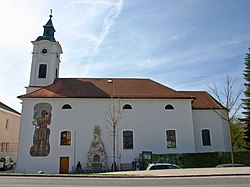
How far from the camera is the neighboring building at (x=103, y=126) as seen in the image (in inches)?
982

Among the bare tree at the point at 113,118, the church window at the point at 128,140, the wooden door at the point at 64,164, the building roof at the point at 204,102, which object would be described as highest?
the building roof at the point at 204,102

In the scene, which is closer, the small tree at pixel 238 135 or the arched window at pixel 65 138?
the arched window at pixel 65 138

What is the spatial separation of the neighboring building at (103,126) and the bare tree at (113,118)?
0.16m

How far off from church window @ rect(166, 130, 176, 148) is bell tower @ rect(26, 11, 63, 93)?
54.5 feet

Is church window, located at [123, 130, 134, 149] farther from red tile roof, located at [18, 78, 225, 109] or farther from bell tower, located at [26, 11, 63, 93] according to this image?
bell tower, located at [26, 11, 63, 93]

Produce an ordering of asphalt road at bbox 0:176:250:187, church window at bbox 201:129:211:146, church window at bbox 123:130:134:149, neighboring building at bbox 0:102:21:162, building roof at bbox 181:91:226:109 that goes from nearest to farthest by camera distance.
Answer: asphalt road at bbox 0:176:250:187 → church window at bbox 123:130:134:149 → church window at bbox 201:129:211:146 → building roof at bbox 181:91:226:109 → neighboring building at bbox 0:102:21:162

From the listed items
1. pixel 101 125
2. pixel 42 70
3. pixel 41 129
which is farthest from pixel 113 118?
pixel 42 70

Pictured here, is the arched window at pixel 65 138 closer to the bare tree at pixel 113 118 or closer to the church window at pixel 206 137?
the bare tree at pixel 113 118

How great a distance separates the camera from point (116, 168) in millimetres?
24688

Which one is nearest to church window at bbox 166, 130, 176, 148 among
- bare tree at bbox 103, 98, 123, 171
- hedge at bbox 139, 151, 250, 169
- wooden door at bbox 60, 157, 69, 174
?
hedge at bbox 139, 151, 250, 169

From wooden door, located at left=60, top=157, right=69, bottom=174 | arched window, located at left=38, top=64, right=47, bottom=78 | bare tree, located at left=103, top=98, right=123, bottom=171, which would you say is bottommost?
wooden door, located at left=60, top=157, right=69, bottom=174

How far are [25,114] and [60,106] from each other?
3748mm

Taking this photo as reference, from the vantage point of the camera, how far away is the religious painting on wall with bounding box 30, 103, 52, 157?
24938 mm

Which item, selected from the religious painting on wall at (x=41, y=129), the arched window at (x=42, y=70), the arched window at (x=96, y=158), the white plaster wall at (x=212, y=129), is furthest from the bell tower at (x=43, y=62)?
the white plaster wall at (x=212, y=129)
